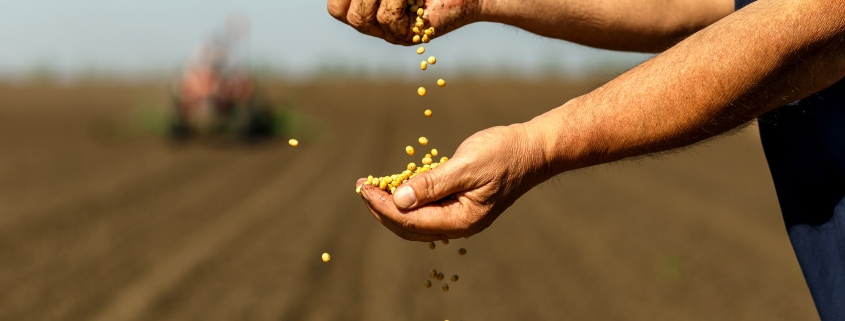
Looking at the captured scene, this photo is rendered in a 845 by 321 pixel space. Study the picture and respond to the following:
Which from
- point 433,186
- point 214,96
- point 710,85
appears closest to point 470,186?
point 433,186

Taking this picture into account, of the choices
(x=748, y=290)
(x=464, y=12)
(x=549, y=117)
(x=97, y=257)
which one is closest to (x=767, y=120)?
(x=549, y=117)

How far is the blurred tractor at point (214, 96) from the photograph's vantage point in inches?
548

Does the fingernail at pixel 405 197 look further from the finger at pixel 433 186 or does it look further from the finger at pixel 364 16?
the finger at pixel 364 16

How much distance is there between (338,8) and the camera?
262 cm

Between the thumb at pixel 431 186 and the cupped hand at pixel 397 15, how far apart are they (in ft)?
1.96

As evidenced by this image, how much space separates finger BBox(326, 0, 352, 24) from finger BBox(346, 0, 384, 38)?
0.02 m

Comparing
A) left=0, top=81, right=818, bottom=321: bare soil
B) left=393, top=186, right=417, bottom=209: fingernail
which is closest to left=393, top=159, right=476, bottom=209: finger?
left=393, top=186, right=417, bottom=209: fingernail

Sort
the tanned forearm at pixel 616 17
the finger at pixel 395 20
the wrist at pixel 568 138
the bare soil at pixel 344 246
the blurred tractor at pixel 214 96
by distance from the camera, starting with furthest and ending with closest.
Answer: the blurred tractor at pixel 214 96 → the bare soil at pixel 344 246 → the tanned forearm at pixel 616 17 → the finger at pixel 395 20 → the wrist at pixel 568 138

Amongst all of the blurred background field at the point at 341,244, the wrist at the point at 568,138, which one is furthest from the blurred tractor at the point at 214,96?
the wrist at the point at 568,138

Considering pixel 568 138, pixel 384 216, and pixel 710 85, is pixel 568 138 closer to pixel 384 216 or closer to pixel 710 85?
pixel 710 85

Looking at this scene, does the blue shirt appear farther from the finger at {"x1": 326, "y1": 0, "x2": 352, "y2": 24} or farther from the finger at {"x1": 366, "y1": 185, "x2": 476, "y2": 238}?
the finger at {"x1": 326, "y1": 0, "x2": 352, "y2": 24}

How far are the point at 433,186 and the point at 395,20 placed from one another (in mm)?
627

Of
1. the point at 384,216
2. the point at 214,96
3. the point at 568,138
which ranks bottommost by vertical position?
the point at 214,96

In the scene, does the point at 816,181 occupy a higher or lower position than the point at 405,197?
higher
